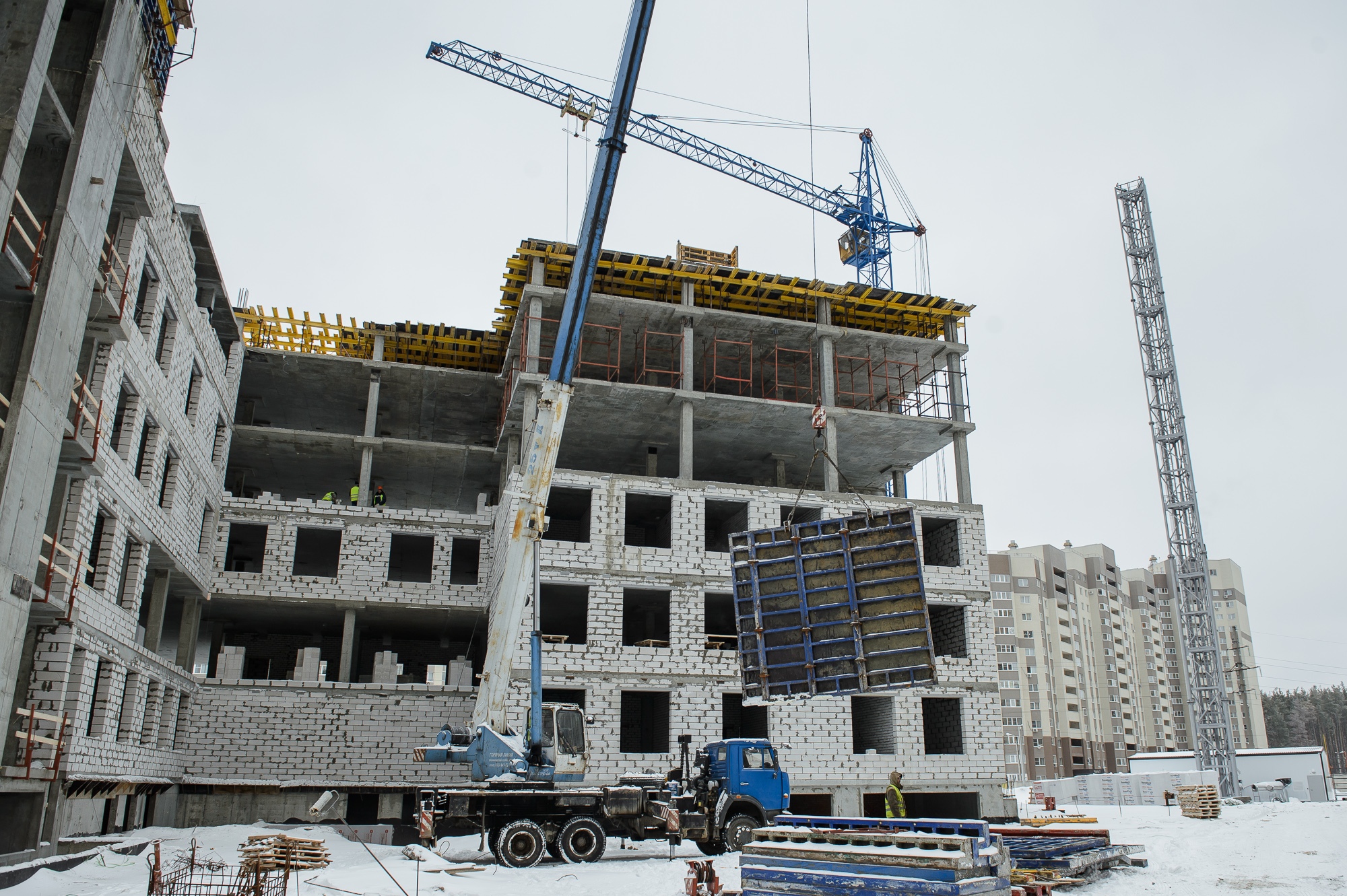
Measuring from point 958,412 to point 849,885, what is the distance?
21.5 metres

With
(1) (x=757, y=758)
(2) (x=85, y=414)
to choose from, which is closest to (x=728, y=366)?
(1) (x=757, y=758)

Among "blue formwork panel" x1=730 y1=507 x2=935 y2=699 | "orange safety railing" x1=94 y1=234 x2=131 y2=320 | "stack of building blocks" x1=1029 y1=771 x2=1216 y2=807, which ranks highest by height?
"orange safety railing" x1=94 y1=234 x2=131 y2=320

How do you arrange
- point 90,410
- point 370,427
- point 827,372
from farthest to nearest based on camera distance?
point 370,427 → point 827,372 → point 90,410

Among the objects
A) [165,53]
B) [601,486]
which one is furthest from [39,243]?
[601,486]

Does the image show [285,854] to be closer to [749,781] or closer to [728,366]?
[749,781]

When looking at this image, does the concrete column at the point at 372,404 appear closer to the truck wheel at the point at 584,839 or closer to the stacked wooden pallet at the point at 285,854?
the truck wheel at the point at 584,839

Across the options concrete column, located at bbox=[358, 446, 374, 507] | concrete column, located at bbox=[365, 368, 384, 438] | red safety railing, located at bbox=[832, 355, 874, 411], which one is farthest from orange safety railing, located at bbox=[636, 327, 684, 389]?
concrete column, located at bbox=[358, 446, 374, 507]

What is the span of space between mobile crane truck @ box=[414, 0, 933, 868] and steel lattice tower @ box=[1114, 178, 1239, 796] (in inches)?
1309

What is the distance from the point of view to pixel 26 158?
12.9 meters

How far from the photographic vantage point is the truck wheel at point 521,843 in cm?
1457

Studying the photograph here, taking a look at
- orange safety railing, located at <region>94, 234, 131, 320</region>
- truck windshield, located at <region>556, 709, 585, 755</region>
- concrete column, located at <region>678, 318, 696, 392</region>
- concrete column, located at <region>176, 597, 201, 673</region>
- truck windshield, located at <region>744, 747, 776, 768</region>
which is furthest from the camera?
concrete column, located at <region>678, 318, 696, 392</region>

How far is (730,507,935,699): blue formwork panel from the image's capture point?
12945mm

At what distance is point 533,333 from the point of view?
25.5 m

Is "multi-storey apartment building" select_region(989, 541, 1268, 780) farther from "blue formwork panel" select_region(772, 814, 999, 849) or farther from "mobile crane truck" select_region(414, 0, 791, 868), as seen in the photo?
"blue formwork panel" select_region(772, 814, 999, 849)
